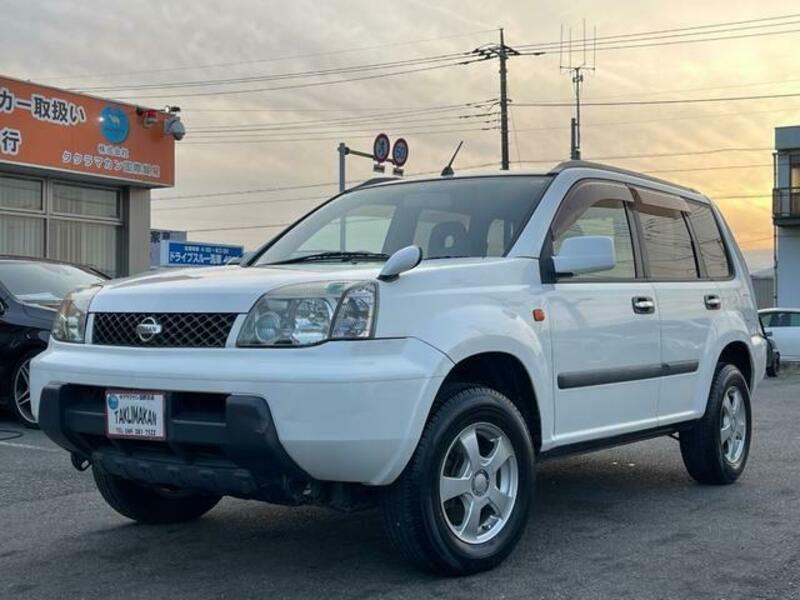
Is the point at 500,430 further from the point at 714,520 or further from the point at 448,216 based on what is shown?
the point at 714,520

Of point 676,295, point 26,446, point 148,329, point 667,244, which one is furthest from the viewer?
point 26,446

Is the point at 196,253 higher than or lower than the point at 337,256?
higher

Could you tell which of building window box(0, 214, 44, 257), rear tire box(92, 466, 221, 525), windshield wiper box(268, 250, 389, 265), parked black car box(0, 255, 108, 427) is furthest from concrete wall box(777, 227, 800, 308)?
rear tire box(92, 466, 221, 525)

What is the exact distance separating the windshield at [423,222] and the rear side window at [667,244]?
0.93 metres

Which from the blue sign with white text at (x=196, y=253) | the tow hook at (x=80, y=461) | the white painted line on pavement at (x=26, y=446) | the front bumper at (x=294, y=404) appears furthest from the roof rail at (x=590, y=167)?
the blue sign with white text at (x=196, y=253)

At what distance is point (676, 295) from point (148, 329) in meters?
2.99

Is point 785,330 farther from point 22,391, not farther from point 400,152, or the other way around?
point 22,391

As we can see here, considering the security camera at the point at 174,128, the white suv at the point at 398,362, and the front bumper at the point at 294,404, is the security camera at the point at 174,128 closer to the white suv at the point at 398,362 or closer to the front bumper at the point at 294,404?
the white suv at the point at 398,362

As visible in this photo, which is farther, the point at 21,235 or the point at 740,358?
the point at 21,235

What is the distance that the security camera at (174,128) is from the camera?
17.7m

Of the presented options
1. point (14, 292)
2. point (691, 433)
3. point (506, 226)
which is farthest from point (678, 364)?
point (14, 292)

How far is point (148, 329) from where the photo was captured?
3.85 meters

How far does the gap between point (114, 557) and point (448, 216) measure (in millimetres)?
2244

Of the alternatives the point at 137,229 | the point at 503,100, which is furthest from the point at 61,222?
the point at 503,100
